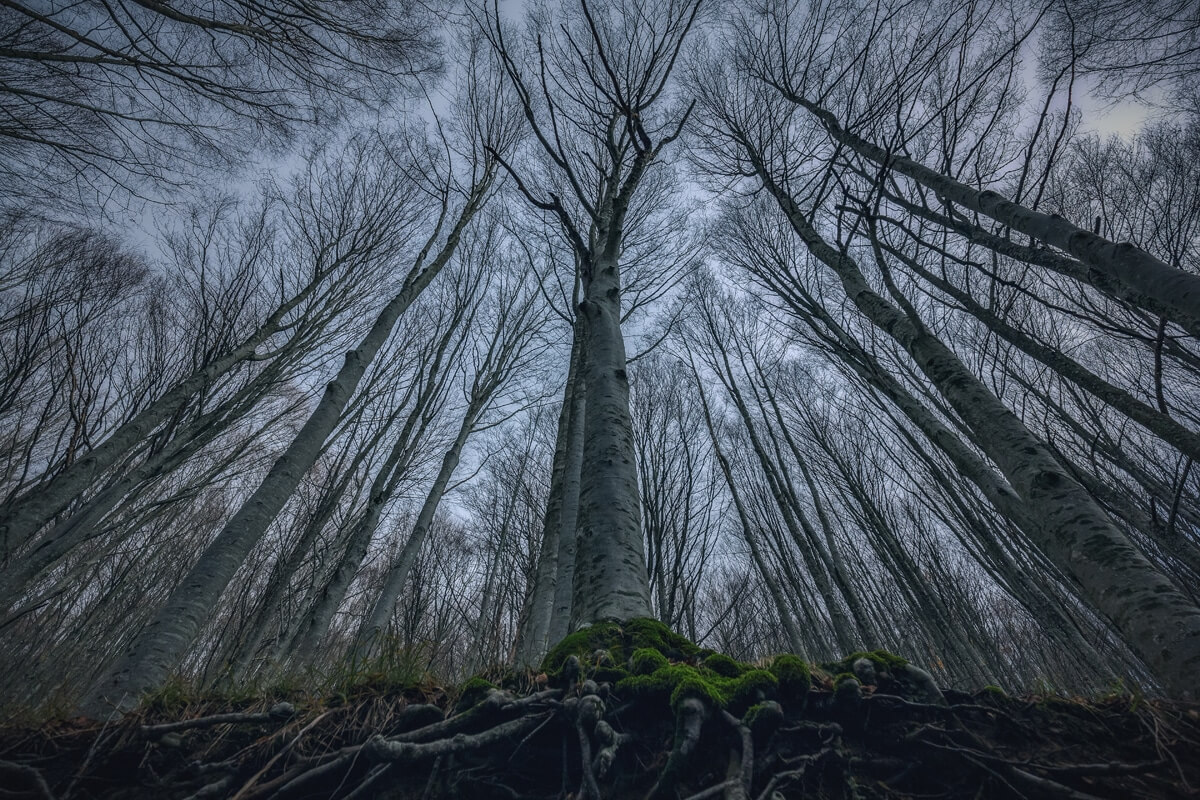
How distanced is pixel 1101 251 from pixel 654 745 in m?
4.21

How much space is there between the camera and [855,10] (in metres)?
5.57

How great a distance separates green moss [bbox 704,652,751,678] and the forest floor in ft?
0.51

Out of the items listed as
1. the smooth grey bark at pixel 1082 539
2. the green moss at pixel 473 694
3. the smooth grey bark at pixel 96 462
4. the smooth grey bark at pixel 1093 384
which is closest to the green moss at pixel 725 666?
the green moss at pixel 473 694

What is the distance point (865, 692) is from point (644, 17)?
7.02m

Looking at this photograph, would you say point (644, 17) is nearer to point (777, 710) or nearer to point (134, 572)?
point (777, 710)

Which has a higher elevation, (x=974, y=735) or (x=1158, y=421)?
(x=1158, y=421)

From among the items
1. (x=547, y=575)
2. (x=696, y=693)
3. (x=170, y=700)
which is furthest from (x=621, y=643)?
(x=547, y=575)

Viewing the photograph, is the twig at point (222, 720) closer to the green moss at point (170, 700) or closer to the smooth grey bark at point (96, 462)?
the green moss at point (170, 700)

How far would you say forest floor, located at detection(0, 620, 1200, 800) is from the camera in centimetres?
109

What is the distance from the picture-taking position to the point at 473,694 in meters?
1.41

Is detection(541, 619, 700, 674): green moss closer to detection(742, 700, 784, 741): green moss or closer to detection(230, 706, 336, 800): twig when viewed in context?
detection(742, 700, 784, 741): green moss

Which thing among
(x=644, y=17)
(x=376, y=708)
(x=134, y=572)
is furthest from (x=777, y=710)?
(x=134, y=572)

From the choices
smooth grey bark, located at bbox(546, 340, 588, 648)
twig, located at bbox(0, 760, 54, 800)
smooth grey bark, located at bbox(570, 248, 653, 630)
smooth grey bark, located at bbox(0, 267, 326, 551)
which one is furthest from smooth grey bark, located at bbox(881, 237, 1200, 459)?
smooth grey bark, located at bbox(0, 267, 326, 551)

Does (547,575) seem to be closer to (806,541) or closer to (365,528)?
(365,528)
